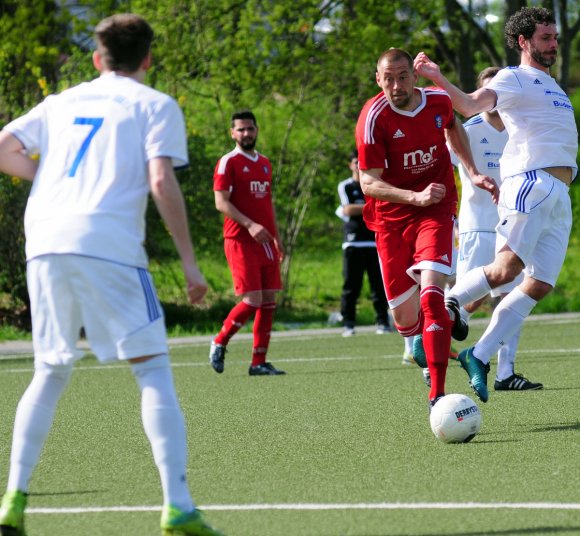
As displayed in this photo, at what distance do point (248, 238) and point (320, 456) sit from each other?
5.05 meters

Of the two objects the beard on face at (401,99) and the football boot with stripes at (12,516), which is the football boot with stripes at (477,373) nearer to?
the beard on face at (401,99)

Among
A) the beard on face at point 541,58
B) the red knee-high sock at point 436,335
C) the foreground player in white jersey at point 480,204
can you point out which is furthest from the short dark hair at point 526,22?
the foreground player in white jersey at point 480,204

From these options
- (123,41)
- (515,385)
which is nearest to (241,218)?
(515,385)

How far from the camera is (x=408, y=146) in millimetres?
7625

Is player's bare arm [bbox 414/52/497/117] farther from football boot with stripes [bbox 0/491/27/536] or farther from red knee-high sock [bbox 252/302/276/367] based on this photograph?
red knee-high sock [bbox 252/302/276/367]

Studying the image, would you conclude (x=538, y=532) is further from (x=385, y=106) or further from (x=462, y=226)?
(x=462, y=226)

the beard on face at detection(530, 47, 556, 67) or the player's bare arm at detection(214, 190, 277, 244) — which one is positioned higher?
the beard on face at detection(530, 47, 556, 67)

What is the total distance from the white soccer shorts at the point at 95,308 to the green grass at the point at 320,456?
706 millimetres

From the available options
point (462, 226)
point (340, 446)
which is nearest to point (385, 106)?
point (340, 446)

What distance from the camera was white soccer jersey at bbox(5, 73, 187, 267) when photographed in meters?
4.59

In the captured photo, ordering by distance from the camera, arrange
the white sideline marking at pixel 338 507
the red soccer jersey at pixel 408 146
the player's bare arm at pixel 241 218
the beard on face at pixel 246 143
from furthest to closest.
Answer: the beard on face at pixel 246 143 → the player's bare arm at pixel 241 218 → the red soccer jersey at pixel 408 146 → the white sideline marking at pixel 338 507

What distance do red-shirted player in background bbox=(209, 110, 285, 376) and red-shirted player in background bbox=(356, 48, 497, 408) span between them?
124 inches

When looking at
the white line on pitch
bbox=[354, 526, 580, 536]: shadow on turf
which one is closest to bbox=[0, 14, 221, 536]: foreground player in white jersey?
bbox=[354, 526, 580, 536]: shadow on turf

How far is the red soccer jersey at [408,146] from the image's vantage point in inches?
299
